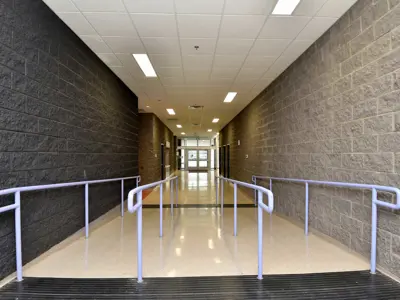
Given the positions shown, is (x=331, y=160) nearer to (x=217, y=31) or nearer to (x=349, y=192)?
(x=349, y=192)

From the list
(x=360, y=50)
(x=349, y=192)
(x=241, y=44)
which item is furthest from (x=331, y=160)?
(x=241, y=44)

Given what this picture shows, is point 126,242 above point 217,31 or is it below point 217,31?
below

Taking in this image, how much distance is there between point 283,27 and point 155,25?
1.65m

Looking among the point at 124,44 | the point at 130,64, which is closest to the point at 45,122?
the point at 124,44

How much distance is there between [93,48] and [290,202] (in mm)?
4122

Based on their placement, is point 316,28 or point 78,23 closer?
point 78,23

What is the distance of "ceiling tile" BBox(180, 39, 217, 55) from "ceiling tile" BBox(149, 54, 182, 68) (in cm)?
28

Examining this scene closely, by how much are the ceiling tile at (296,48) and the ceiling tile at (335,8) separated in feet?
2.39

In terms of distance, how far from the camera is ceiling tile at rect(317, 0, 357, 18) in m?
2.95

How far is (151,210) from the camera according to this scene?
5.71m

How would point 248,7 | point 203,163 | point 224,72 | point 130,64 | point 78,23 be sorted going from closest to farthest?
1. point 248,7
2. point 78,23
3. point 130,64
4. point 224,72
5. point 203,163

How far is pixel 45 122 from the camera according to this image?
9.60 feet

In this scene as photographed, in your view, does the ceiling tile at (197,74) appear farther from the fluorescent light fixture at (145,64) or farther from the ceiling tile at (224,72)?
the fluorescent light fixture at (145,64)

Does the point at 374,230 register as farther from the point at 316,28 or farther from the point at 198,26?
the point at 198,26
